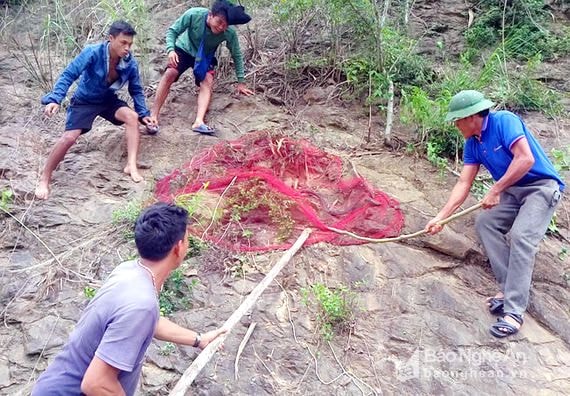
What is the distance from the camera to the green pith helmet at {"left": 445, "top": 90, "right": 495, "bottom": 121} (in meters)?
3.77

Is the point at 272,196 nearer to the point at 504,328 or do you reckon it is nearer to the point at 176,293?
the point at 176,293

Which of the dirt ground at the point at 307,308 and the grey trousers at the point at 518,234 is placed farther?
the grey trousers at the point at 518,234

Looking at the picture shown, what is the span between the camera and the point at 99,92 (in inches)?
207

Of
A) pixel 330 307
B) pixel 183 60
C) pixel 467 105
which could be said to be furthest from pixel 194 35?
pixel 330 307

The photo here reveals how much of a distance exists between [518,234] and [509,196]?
1.12 feet

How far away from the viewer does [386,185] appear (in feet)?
16.9

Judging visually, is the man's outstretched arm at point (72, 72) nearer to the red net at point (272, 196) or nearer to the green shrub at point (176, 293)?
the red net at point (272, 196)

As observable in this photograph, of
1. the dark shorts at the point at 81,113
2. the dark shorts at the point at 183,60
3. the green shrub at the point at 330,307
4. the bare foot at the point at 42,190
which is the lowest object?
the bare foot at the point at 42,190

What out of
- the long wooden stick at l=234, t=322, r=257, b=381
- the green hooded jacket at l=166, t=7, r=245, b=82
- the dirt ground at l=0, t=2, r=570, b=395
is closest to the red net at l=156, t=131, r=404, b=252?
the dirt ground at l=0, t=2, r=570, b=395

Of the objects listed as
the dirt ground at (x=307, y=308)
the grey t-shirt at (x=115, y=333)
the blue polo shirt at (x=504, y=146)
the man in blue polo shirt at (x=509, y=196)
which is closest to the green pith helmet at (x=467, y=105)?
the man in blue polo shirt at (x=509, y=196)

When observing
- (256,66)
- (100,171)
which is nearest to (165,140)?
(100,171)

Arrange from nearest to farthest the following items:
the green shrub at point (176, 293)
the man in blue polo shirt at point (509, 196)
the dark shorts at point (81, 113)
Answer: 1. the man in blue polo shirt at point (509, 196)
2. the green shrub at point (176, 293)
3. the dark shorts at point (81, 113)

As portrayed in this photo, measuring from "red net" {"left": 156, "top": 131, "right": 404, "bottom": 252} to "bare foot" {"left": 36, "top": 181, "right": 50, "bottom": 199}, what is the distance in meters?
0.95

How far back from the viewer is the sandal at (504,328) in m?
3.77
